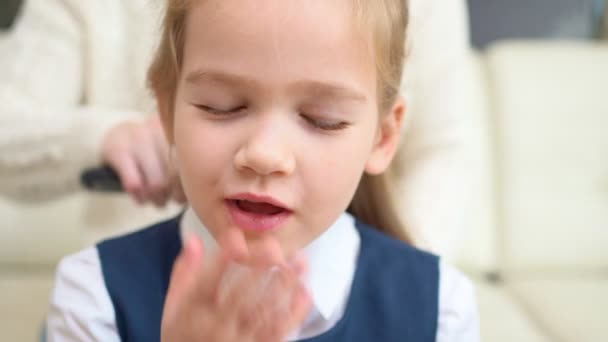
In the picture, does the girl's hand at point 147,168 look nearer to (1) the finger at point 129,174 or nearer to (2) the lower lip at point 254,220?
(1) the finger at point 129,174

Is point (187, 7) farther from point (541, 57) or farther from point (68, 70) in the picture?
point (541, 57)

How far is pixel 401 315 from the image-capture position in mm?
638

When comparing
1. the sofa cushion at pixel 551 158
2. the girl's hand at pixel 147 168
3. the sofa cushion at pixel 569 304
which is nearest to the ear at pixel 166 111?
the girl's hand at pixel 147 168

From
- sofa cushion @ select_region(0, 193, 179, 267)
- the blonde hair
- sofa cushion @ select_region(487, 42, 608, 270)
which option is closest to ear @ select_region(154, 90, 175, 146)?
the blonde hair

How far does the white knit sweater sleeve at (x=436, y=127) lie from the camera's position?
1.06 m

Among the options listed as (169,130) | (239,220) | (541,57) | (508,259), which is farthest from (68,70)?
(541,57)

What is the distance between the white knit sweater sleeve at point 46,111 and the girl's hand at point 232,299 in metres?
0.45

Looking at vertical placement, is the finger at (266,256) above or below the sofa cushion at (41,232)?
above

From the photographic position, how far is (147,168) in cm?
74

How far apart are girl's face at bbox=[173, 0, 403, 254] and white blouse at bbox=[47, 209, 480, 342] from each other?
10 centimetres

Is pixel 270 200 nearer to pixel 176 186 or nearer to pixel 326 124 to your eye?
pixel 326 124

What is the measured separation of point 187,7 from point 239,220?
19 centimetres

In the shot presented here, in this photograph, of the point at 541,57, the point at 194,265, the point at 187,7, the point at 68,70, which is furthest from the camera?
the point at 541,57

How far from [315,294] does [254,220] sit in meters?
0.14
